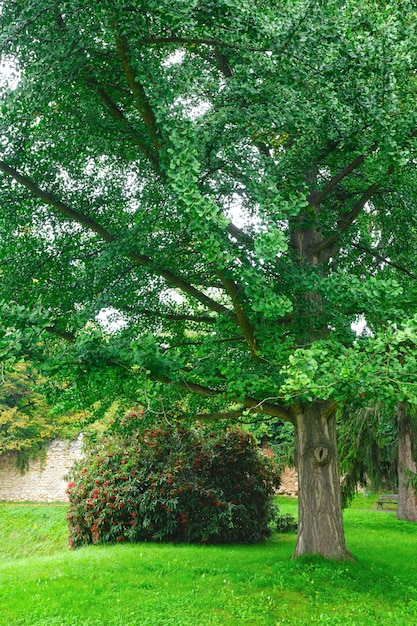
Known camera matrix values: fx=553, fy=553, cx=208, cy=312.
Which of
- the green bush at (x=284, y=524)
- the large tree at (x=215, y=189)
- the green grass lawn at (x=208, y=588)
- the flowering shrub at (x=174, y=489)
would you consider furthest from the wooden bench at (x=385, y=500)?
the large tree at (x=215, y=189)

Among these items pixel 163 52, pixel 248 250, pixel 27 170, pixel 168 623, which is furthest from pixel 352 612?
pixel 163 52

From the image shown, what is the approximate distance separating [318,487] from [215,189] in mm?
4451

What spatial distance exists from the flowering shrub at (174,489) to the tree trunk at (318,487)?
3.67m

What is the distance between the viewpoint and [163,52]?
7.11 metres

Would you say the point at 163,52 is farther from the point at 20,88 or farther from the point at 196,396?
the point at 196,396

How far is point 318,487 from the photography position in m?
7.83

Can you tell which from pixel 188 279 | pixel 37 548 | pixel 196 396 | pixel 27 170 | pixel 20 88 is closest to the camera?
pixel 20 88

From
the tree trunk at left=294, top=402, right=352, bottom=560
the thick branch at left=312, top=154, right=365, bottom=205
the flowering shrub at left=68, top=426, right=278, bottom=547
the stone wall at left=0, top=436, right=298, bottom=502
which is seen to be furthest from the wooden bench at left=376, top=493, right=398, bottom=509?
the thick branch at left=312, top=154, right=365, bottom=205

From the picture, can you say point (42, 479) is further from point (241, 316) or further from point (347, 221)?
point (241, 316)

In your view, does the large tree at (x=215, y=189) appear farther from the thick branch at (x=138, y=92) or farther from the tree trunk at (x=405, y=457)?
the tree trunk at (x=405, y=457)

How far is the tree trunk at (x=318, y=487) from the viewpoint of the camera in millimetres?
7691

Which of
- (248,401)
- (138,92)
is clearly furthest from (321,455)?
(138,92)

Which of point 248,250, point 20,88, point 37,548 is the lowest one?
point 37,548

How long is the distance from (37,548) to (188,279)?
38.0 ft
